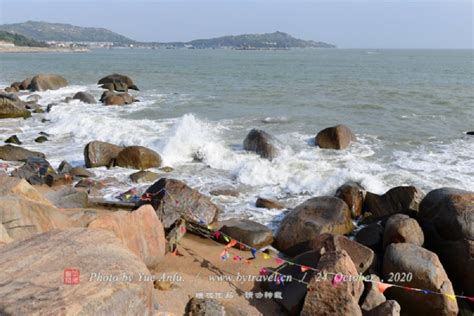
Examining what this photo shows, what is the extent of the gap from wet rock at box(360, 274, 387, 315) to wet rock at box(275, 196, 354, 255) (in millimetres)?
1529

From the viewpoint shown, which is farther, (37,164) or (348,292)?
(37,164)

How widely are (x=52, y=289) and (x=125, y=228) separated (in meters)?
2.28

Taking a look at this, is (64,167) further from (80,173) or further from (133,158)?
(133,158)

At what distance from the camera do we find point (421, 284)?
18.9 feet

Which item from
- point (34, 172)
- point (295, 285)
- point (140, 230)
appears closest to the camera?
point (295, 285)

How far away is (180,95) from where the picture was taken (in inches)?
1158

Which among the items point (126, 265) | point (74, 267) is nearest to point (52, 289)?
point (74, 267)

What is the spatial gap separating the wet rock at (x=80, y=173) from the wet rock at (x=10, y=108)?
37.9 ft

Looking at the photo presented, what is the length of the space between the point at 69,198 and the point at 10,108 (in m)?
14.8

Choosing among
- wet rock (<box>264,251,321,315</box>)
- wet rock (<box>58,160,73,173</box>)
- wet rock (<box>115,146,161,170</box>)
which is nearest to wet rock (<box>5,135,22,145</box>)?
wet rock (<box>58,160,73,173</box>)

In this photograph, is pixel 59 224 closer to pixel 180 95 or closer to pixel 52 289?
pixel 52 289

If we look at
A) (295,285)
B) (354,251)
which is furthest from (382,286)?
(295,285)

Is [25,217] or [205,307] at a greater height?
[25,217]

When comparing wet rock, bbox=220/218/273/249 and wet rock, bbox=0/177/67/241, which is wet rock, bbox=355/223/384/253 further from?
wet rock, bbox=0/177/67/241
